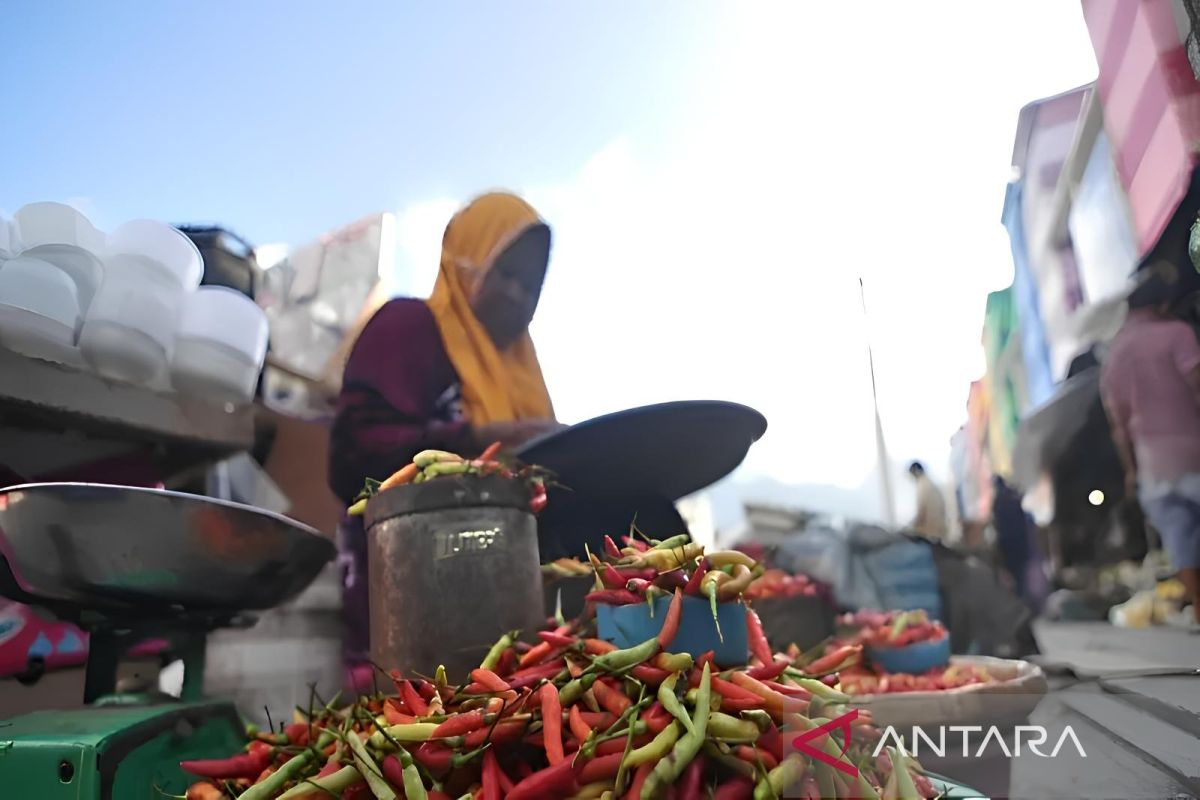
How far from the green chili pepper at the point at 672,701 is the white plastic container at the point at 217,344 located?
1.81 metres

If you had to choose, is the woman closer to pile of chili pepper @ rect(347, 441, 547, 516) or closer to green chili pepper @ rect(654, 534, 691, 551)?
pile of chili pepper @ rect(347, 441, 547, 516)

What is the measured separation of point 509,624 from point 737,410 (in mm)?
685

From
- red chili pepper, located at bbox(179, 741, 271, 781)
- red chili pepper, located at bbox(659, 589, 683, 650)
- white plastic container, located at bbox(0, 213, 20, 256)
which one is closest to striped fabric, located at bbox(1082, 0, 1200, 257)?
red chili pepper, located at bbox(659, 589, 683, 650)

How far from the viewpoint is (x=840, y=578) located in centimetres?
256

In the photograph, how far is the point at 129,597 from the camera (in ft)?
4.88

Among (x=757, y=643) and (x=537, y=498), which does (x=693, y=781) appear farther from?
(x=537, y=498)

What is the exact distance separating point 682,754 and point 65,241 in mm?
2105

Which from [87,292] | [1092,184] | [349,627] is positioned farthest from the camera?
[349,627]

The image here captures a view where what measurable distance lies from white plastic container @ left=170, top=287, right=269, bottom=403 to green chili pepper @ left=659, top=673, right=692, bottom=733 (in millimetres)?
1810

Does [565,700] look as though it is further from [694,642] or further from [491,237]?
[491,237]

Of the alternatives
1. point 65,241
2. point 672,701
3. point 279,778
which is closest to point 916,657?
point 672,701

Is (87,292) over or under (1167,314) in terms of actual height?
over

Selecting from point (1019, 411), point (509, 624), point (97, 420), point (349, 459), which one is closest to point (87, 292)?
point (97, 420)

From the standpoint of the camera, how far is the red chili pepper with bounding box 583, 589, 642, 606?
124 centimetres
